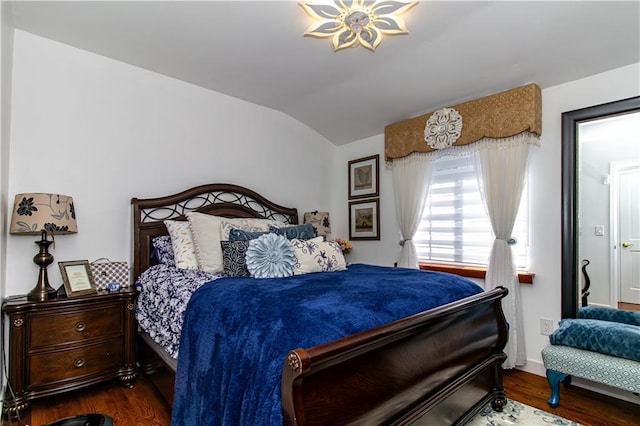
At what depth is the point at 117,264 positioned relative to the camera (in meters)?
2.59

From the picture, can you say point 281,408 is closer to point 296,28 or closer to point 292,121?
point 296,28

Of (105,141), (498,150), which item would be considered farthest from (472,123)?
(105,141)

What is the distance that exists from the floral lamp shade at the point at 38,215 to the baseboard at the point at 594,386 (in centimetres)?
366

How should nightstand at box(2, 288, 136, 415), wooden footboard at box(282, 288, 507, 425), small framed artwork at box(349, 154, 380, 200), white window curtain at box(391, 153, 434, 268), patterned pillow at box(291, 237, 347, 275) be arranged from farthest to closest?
small framed artwork at box(349, 154, 380, 200) < white window curtain at box(391, 153, 434, 268) < patterned pillow at box(291, 237, 347, 275) < nightstand at box(2, 288, 136, 415) < wooden footboard at box(282, 288, 507, 425)

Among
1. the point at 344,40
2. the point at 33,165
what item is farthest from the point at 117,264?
the point at 344,40

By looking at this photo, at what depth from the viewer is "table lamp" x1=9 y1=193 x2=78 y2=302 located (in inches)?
80.2

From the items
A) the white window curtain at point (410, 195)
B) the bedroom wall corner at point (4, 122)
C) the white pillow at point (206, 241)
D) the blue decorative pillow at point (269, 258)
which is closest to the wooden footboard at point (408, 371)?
the blue decorative pillow at point (269, 258)

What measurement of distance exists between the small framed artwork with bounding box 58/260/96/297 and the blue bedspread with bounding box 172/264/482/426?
1.10 metres

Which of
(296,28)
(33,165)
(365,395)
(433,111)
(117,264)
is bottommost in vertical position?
(365,395)

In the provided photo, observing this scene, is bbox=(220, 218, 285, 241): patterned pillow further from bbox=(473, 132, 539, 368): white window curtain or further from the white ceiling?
bbox=(473, 132, 539, 368): white window curtain

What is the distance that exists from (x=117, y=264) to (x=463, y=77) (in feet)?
10.5

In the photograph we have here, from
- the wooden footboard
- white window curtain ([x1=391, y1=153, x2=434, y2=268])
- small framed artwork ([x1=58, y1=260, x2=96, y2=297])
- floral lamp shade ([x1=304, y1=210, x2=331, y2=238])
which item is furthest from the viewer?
floral lamp shade ([x1=304, y1=210, x2=331, y2=238])

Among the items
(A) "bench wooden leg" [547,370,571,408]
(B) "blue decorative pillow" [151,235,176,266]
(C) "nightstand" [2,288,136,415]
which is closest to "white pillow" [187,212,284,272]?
(B) "blue decorative pillow" [151,235,176,266]

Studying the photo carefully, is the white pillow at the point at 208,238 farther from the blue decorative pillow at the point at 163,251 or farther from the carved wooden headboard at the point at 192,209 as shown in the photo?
the carved wooden headboard at the point at 192,209
